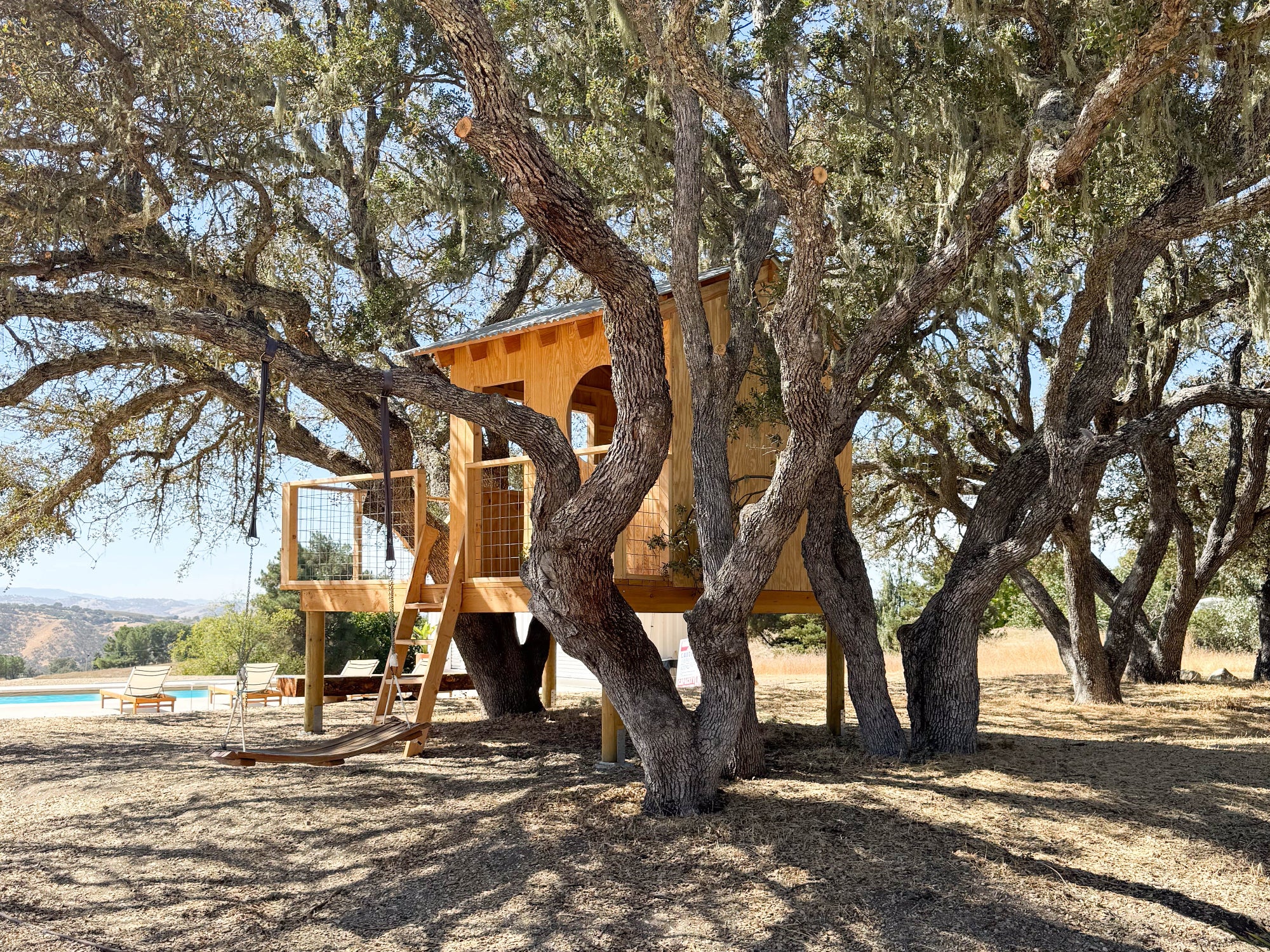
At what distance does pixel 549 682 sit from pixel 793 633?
1452cm

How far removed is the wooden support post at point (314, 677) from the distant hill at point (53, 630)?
80.7m

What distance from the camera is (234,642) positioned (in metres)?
23.5

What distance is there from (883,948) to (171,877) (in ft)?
12.9

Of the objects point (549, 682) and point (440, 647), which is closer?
point (440, 647)

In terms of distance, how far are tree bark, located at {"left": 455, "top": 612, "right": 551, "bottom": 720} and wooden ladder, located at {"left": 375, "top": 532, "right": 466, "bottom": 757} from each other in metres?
2.26

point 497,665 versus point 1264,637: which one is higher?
point 497,665

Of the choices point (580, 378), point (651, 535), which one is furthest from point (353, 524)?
point (651, 535)

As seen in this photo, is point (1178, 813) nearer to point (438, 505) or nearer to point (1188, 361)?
point (438, 505)

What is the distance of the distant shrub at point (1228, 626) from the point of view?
24312 mm

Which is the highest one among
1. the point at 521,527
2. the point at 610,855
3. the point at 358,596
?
the point at 521,527

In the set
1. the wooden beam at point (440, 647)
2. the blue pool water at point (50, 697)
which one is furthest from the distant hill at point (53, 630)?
the wooden beam at point (440, 647)

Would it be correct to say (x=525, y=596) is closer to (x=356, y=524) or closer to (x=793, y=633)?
(x=356, y=524)

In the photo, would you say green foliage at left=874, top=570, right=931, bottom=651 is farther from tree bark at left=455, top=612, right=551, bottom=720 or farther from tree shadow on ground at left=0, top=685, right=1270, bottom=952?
tree shadow on ground at left=0, top=685, right=1270, bottom=952

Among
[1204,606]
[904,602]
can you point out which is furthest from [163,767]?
[1204,606]
